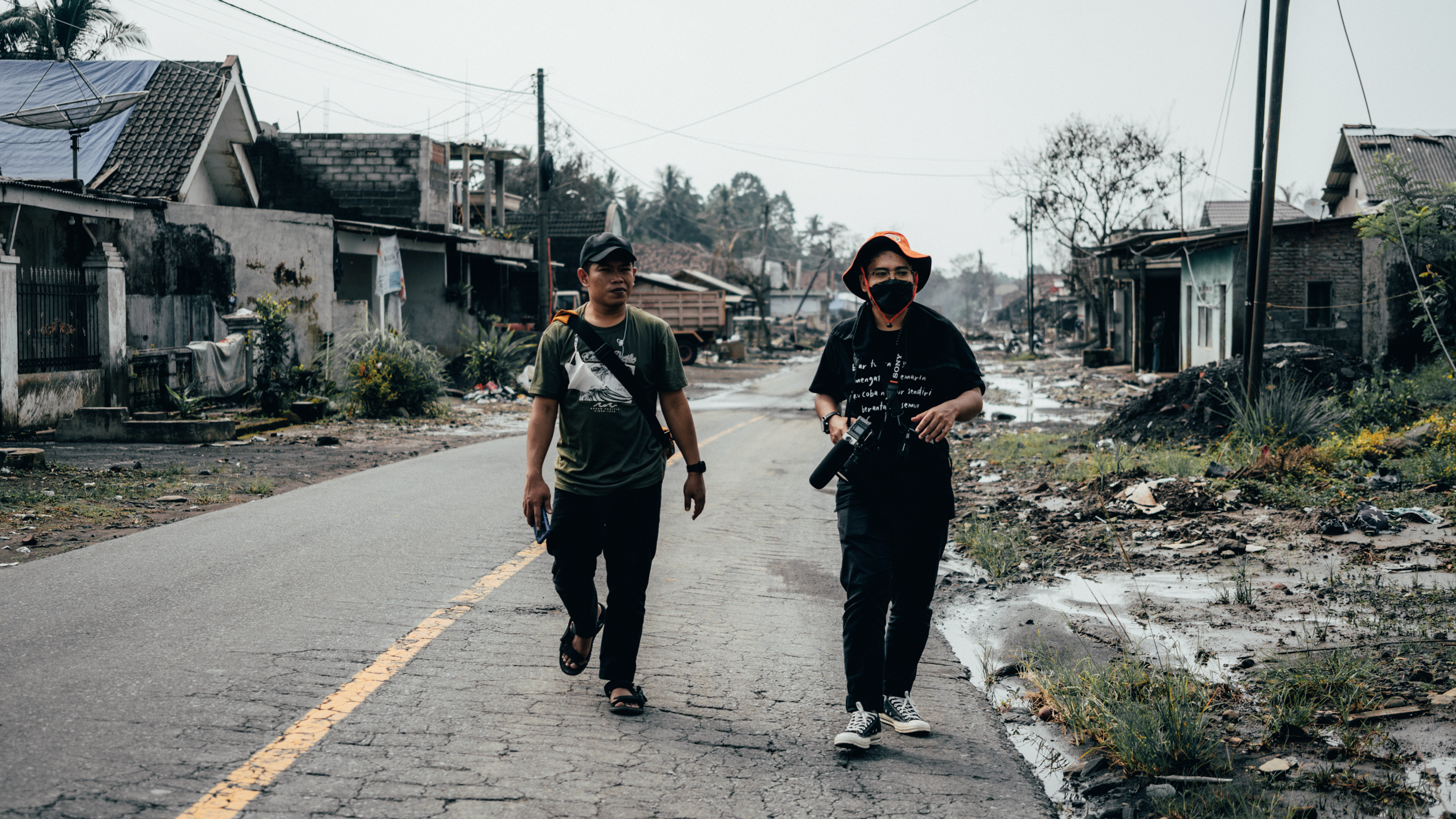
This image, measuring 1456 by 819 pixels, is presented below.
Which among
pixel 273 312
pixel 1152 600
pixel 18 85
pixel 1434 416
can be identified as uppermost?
pixel 18 85

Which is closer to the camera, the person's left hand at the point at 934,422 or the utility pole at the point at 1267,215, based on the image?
the person's left hand at the point at 934,422

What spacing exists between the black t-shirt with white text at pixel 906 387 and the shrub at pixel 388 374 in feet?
50.2

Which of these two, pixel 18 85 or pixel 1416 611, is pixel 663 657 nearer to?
pixel 1416 611

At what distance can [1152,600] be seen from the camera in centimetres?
634

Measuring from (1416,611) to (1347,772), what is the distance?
2.26 metres

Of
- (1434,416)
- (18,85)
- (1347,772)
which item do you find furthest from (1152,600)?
(18,85)

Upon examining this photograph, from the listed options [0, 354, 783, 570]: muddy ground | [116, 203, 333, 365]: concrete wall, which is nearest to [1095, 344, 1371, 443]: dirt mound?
[0, 354, 783, 570]: muddy ground

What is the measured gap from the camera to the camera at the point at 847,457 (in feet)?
12.8

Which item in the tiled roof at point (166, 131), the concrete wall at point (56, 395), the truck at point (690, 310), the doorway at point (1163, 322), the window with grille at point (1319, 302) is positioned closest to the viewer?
the concrete wall at point (56, 395)

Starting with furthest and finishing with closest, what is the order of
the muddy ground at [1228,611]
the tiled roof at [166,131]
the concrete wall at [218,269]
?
1. the tiled roof at [166,131]
2. the concrete wall at [218,269]
3. the muddy ground at [1228,611]

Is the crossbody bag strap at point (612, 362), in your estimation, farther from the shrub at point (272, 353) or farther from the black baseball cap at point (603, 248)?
the shrub at point (272, 353)

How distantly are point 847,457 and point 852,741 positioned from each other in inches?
39.6

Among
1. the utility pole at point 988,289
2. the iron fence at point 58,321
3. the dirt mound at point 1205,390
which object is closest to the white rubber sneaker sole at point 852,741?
the dirt mound at point 1205,390

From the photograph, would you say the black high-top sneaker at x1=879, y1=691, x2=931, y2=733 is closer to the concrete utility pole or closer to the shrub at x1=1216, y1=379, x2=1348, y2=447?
the shrub at x1=1216, y1=379, x2=1348, y2=447
